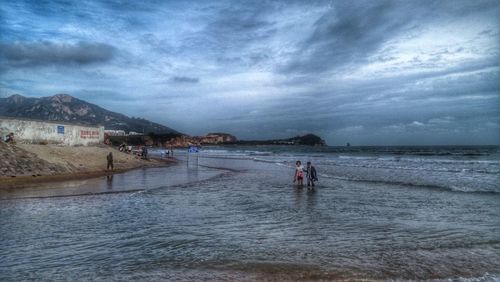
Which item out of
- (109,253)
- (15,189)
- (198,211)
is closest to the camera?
(109,253)

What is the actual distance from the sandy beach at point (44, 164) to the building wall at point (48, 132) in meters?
3.66

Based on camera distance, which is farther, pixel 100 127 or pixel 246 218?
pixel 100 127

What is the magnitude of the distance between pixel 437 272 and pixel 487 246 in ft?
10.6

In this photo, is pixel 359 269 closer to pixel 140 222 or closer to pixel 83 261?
pixel 83 261

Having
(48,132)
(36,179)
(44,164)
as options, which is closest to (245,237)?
(36,179)

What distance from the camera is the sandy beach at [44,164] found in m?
24.7

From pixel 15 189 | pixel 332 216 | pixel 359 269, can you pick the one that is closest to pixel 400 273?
pixel 359 269

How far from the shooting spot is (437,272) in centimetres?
790

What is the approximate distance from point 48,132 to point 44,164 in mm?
12208

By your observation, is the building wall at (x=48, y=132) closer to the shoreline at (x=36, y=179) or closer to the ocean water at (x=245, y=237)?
the shoreline at (x=36, y=179)

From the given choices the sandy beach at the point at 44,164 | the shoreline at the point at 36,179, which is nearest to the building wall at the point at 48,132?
the sandy beach at the point at 44,164

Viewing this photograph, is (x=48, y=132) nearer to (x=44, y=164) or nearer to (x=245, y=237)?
(x=44, y=164)

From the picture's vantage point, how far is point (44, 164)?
93.7 feet

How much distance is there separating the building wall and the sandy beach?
366 cm
